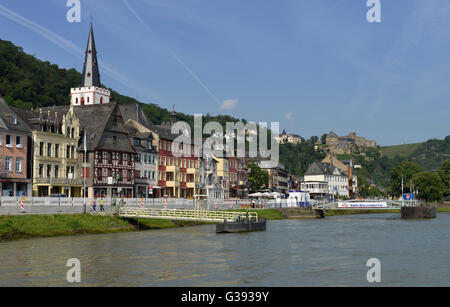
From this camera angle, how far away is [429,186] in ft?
542

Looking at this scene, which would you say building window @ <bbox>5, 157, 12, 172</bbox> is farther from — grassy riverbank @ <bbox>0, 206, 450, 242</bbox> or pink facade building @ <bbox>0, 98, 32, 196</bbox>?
grassy riverbank @ <bbox>0, 206, 450, 242</bbox>

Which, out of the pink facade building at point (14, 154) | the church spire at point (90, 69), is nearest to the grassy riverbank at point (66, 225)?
the pink facade building at point (14, 154)

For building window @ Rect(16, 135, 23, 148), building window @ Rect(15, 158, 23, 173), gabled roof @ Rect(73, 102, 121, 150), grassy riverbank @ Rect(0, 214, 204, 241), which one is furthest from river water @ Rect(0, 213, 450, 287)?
gabled roof @ Rect(73, 102, 121, 150)

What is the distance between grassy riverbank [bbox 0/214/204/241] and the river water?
1726 millimetres

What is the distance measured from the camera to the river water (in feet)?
88.9

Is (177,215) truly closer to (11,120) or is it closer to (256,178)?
(11,120)

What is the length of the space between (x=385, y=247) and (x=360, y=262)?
10.4m

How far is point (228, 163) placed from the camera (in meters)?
127

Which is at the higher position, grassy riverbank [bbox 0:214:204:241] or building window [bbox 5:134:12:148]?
building window [bbox 5:134:12:148]

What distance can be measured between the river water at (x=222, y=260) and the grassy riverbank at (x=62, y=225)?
1726 mm

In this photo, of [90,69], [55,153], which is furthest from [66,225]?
[90,69]

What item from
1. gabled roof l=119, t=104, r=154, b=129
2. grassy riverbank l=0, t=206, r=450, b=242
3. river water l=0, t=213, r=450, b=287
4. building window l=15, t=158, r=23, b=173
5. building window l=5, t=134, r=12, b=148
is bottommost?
→ river water l=0, t=213, r=450, b=287
